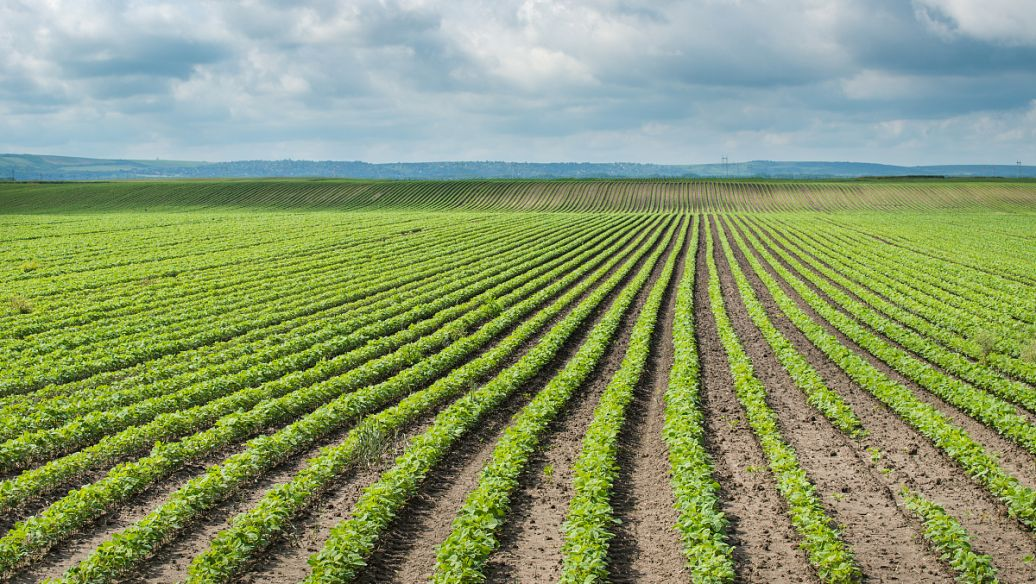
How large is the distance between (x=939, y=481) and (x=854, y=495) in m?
1.53

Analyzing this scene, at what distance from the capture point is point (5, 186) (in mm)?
110688

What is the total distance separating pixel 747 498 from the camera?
981 cm

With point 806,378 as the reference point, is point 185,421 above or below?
below

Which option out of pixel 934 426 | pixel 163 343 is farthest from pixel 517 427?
pixel 163 343

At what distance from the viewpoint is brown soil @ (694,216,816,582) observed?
809 centimetres

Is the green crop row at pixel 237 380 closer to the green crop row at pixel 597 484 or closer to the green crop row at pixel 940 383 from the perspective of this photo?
the green crop row at pixel 597 484

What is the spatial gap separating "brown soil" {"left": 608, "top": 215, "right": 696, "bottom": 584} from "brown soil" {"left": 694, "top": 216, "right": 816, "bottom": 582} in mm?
805

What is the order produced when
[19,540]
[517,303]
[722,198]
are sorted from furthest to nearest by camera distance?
[722,198], [517,303], [19,540]

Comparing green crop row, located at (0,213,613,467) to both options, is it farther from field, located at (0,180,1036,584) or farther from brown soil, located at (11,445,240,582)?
brown soil, located at (11,445,240,582)

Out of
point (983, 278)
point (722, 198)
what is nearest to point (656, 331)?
point (983, 278)

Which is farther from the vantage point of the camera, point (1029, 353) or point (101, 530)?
point (1029, 353)

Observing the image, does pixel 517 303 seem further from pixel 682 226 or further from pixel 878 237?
pixel 682 226

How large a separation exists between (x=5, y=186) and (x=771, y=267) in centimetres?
12421

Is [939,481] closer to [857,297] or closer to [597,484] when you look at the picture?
[597,484]
